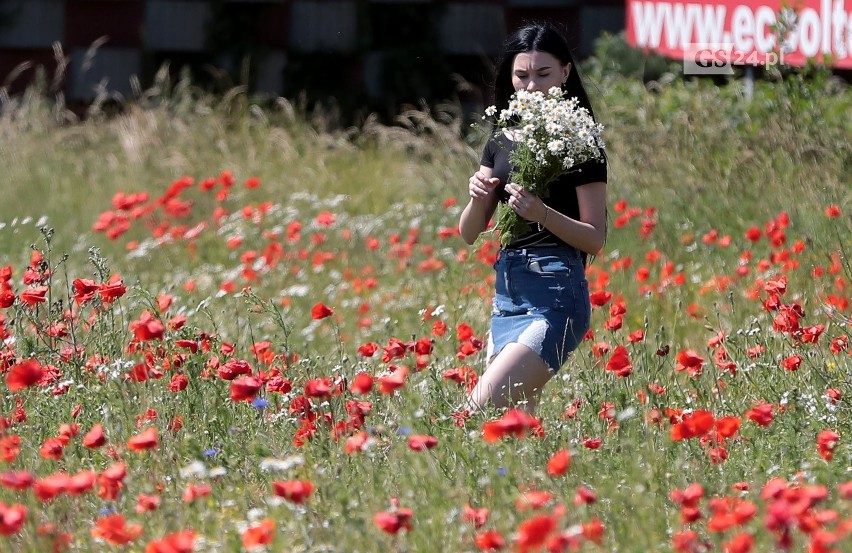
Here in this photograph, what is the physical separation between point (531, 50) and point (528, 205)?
1.66 feet

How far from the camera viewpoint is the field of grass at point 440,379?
2.78 metres

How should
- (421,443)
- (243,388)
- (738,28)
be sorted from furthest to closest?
(738,28) < (243,388) < (421,443)

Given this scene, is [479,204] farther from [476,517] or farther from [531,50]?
[476,517]

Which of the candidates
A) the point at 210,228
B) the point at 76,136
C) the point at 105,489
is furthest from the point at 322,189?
the point at 105,489

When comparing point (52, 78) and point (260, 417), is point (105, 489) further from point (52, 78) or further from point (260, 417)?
point (52, 78)

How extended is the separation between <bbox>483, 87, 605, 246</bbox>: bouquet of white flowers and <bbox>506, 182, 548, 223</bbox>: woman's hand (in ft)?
0.26

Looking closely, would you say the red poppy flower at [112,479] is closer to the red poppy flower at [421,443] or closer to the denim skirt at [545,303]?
the red poppy flower at [421,443]

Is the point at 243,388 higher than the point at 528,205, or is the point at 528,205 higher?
the point at 528,205

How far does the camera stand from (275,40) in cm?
1415

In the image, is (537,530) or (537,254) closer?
(537,530)

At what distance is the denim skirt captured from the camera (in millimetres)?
3883

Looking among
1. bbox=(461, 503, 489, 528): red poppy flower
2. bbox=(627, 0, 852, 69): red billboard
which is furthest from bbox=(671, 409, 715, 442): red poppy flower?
bbox=(627, 0, 852, 69): red billboard

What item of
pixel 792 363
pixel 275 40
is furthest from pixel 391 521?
pixel 275 40

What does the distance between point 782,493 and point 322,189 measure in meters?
7.47
